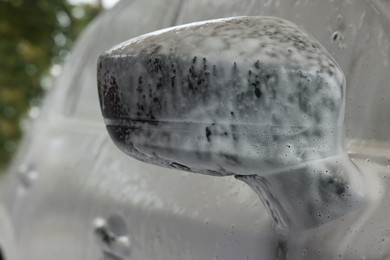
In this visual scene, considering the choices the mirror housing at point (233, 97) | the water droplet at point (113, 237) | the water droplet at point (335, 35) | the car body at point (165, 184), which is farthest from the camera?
the water droplet at point (113, 237)

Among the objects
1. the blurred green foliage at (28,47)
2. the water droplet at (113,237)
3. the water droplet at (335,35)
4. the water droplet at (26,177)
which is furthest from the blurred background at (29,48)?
the water droplet at (335,35)

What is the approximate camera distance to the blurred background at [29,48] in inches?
303

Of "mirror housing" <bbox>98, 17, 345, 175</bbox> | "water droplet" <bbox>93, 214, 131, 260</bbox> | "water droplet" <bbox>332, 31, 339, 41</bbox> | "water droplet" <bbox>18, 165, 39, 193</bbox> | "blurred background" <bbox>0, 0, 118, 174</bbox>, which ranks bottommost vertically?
"blurred background" <bbox>0, 0, 118, 174</bbox>

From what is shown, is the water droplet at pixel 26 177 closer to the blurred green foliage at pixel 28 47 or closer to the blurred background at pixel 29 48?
the blurred background at pixel 29 48

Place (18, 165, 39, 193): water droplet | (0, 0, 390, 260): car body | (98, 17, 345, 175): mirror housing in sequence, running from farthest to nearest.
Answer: (18, 165, 39, 193): water droplet < (0, 0, 390, 260): car body < (98, 17, 345, 175): mirror housing

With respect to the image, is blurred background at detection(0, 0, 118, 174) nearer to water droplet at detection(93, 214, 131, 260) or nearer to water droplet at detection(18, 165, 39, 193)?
water droplet at detection(18, 165, 39, 193)

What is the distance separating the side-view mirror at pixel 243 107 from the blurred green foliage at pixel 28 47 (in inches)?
267

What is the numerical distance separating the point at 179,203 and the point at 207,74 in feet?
2.18

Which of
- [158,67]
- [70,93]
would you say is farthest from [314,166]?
[70,93]

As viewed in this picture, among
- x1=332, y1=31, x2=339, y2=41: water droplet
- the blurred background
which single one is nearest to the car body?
x1=332, y1=31, x2=339, y2=41: water droplet

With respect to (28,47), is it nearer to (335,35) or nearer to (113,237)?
(113,237)

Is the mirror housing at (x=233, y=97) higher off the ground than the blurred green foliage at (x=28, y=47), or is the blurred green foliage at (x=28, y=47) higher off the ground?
the mirror housing at (x=233, y=97)

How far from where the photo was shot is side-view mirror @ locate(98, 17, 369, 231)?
100cm

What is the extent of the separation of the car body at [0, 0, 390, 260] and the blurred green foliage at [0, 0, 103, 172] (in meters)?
4.73
